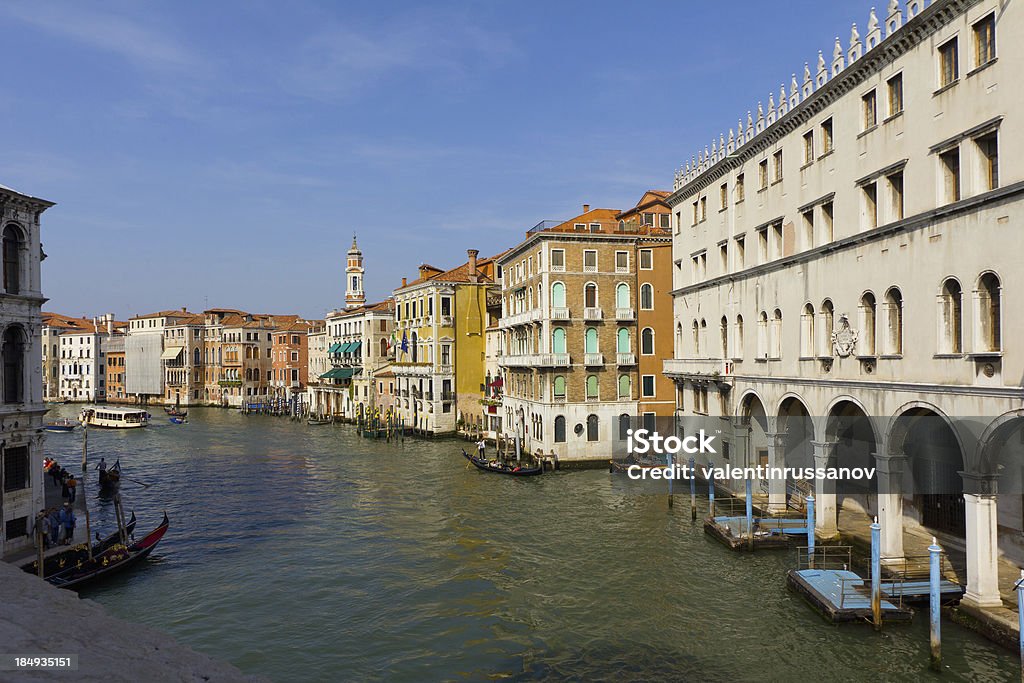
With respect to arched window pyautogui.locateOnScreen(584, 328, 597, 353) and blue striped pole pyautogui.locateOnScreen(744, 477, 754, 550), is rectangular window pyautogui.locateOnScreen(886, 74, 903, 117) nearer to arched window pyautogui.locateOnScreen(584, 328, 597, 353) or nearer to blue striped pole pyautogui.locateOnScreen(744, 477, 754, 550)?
blue striped pole pyautogui.locateOnScreen(744, 477, 754, 550)

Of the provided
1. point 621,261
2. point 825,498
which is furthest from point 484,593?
point 621,261

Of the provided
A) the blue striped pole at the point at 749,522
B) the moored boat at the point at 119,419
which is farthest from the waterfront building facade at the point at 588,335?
the moored boat at the point at 119,419

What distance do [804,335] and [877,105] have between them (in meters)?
6.42

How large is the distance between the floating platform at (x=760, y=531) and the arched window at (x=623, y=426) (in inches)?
522

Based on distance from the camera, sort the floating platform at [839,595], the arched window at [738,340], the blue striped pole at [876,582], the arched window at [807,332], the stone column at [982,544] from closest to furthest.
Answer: the stone column at [982,544] < the blue striped pole at [876,582] < the floating platform at [839,595] < the arched window at [807,332] < the arched window at [738,340]

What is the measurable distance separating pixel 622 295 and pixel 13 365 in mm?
25406

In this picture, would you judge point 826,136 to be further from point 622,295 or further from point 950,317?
point 622,295

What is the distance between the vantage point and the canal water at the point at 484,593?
1373 centimetres

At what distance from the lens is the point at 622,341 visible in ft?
119

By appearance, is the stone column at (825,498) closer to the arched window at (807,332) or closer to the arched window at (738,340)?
the arched window at (807,332)

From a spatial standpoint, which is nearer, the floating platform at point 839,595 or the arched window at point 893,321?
the floating platform at point 839,595

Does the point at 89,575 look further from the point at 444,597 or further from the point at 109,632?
the point at 109,632

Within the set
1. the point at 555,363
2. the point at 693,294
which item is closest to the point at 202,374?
the point at 555,363

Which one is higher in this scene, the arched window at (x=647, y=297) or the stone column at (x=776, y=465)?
the arched window at (x=647, y=297)
